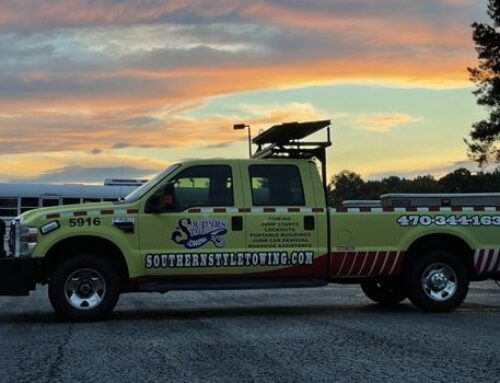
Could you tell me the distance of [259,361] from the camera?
23.4 ft

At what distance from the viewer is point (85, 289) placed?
9.98 m

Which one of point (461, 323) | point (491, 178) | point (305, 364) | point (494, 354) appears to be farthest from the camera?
point (491, 178)

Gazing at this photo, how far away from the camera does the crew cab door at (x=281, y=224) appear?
10.5 meters

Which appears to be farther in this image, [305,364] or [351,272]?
[351,272]

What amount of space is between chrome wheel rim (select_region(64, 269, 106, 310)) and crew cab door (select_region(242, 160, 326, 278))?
80.9 inches

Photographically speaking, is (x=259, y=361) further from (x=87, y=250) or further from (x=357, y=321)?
(x=87, y=250)

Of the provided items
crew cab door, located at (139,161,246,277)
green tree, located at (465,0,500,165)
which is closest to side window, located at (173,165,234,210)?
crew cab door, located at (139,161,246,277)

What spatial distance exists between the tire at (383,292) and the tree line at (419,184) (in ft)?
209

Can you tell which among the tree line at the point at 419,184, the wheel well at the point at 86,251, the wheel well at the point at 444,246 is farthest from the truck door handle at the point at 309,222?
the tree line at the point at 419,184

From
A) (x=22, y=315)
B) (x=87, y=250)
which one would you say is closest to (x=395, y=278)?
(x=87, y=250)

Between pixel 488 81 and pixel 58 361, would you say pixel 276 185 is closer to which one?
pixel 58 361

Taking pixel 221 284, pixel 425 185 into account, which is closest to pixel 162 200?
pixel 221 284

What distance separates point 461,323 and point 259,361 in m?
3.70

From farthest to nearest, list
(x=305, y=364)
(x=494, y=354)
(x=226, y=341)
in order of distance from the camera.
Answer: (x=226, y=341) → (x=494, y=354) → (x=305, y=364)
